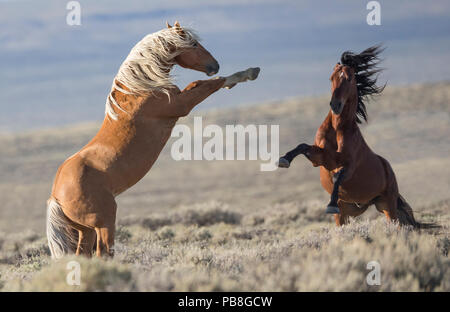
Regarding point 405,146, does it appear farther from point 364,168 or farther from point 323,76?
point 323,76

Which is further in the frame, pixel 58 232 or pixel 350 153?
pixel 350 153

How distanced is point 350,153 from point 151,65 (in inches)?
112

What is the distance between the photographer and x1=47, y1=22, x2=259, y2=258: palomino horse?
6645 millimetres

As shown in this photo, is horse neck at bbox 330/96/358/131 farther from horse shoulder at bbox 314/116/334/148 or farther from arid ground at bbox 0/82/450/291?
arid ground at bbox 0/82/450/291

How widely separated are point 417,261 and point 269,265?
1493 millimetres

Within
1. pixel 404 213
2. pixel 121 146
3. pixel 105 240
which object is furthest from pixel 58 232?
pixel 404 213

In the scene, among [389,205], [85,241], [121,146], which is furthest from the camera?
[389,205]

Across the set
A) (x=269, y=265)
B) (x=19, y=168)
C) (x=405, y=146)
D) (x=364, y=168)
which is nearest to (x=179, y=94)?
(x=269, y=265)

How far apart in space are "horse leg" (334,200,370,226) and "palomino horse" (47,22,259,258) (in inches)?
108

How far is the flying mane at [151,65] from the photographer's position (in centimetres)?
706

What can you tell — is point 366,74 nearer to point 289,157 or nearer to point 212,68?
point 289,157

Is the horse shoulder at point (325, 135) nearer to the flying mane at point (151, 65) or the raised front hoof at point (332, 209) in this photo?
the raised front hoof at point (332, 209)

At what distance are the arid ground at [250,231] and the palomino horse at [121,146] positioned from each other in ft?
1.62

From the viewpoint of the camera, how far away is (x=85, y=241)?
698 centimetres
